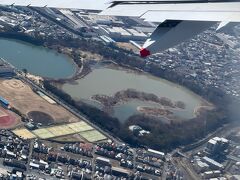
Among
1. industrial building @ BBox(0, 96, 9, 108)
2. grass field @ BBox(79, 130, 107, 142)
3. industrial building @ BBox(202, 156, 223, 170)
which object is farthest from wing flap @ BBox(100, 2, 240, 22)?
industrial building @ BBox(0, 96, 9, 108)

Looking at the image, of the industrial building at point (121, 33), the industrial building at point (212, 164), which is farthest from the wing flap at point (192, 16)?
the industrial building at point (121, 33)

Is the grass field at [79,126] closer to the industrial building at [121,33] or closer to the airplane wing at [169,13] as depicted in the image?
the airplane wing at [169,13]

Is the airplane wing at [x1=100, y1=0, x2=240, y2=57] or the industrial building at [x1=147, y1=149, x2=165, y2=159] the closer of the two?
the airplane wing at [x1=100, y1=0, x2=240, y2=57]

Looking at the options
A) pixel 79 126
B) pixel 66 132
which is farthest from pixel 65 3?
pixel 79 126

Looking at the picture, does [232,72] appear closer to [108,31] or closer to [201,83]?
[201,83]

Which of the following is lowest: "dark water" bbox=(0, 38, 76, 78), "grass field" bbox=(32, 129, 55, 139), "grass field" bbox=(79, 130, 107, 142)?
"grass field" bbox=(32, 129, 55, 139)

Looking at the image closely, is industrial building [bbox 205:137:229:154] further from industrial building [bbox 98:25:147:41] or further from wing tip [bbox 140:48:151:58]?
Result: wing tip [bbox 140:48:151:58]
